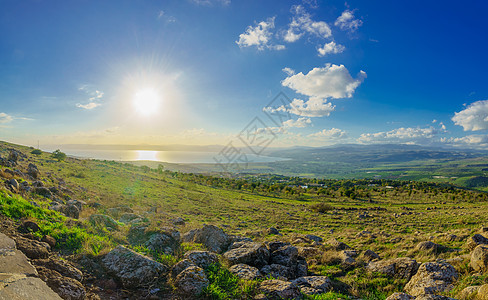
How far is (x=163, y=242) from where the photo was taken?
8.82 metres

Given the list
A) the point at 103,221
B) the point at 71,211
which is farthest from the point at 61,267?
the point at 71,211

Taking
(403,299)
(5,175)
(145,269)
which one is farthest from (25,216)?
(403,299)

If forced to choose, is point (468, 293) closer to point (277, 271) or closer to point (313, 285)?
point (313, 285)

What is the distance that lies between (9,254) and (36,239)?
1.76 metres

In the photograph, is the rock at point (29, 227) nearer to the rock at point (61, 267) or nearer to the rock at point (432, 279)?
the rock at point (61, 267)

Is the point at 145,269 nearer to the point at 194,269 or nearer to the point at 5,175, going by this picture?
the point at 194,269

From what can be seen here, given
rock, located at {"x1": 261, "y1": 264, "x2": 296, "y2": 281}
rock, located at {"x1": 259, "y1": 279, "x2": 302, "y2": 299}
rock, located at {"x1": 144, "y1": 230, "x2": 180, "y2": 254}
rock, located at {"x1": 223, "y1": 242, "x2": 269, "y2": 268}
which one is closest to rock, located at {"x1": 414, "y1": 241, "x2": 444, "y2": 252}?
rock, located at {"x1": 261, "y1": 264, "x2": 296, "y2": 281}

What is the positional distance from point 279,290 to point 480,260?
7.22 m

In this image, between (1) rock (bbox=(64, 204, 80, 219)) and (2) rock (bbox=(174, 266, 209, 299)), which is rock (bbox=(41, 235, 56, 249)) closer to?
(2) rock (bbox=(174, 266, 209, 299))

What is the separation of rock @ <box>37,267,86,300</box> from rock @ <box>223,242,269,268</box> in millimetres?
4754

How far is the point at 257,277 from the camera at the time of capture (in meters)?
6.74

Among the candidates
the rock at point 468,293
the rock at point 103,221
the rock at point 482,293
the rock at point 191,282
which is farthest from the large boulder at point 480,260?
the rock at point 103,221

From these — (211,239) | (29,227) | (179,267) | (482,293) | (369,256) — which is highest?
(29,227)

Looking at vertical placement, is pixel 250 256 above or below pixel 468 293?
below
